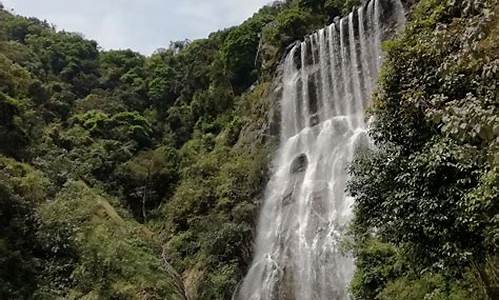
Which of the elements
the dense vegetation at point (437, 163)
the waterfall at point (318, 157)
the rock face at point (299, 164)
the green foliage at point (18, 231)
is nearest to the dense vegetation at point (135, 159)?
the green foliage at point (18, 231)

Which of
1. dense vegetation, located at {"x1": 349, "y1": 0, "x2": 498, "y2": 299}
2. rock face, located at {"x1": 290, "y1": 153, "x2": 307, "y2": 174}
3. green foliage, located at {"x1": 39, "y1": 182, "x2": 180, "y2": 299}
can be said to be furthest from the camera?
rock face, located at {"x1": 290, "y1": 153, "x2": 307, "y2": 174}

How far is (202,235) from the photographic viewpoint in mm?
19438

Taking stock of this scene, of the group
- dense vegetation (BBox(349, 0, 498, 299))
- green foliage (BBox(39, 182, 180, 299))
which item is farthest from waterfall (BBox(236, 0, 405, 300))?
dense vegetation (BBox(349, 0, 498, 299))

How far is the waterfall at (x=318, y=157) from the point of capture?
1595 centimetres

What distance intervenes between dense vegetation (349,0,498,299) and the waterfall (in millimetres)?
4076

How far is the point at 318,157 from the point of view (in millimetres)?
20250

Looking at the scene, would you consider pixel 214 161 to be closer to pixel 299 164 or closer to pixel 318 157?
pixel 299 164

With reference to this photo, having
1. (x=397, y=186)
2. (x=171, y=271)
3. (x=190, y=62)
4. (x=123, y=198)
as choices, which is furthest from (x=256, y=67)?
(x=397, y=186)

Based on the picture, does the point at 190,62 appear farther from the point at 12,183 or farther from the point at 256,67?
the point at 12,183

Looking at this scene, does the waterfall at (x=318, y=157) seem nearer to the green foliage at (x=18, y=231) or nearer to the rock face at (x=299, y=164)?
the rock face at (x=299, y=164)

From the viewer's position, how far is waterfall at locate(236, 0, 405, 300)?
15.9 meters

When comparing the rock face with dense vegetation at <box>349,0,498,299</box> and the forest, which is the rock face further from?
dense vegetation at <box>349,0,498,299</box>

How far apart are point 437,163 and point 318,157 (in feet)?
40.9

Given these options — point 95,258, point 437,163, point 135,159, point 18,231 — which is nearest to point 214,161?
point 135,159
